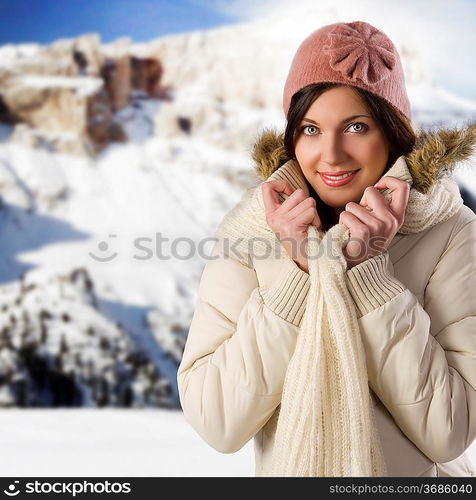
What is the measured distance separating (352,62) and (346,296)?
1.03 feet

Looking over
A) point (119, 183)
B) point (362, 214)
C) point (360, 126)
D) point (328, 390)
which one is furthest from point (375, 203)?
point (119, 183)

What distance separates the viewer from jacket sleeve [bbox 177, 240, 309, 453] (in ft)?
2.68

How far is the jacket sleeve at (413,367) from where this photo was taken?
2.61 feet

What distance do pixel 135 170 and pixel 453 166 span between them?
3.93 meters

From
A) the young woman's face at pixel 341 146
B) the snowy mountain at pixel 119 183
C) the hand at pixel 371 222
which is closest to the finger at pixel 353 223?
the hand at pixel 371 222

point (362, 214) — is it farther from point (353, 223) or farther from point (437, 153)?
point (437, 153)

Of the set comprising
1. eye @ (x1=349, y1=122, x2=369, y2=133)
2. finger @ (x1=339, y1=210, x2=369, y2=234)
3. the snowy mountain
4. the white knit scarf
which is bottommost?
the white knit scarf

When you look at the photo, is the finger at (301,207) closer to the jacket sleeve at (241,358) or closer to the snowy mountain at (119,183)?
the jacket sleeve at (241,358)

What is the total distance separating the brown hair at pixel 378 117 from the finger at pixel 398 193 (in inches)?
3.3

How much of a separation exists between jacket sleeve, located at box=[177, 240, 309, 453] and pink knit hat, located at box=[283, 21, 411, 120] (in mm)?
256

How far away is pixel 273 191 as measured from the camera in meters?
0.91

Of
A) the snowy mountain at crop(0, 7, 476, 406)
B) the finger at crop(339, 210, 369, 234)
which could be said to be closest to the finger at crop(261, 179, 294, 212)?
the finger at crop(339, 210, 369, 234)

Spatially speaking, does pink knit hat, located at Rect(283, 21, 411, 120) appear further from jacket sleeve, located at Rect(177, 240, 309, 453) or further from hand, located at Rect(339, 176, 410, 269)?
jacket sleeve, located at Rect(177, 240, 309, 453)
